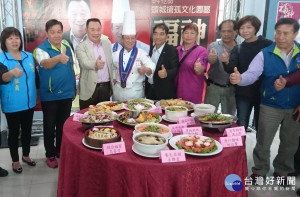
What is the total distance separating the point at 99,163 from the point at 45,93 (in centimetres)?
160

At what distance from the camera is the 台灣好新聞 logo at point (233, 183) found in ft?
5.77

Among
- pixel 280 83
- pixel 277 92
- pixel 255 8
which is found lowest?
pixel 277 92

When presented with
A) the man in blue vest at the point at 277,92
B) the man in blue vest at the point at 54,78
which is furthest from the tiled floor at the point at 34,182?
the man in blue vest at the point at 277,92

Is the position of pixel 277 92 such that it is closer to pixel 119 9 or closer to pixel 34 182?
pixel 119 9

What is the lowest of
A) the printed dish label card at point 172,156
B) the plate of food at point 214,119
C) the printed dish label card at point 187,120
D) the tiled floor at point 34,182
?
the tiled floor at point 34,182

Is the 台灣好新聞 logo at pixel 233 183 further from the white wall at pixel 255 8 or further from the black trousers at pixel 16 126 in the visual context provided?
the white wall at pixel 255 8

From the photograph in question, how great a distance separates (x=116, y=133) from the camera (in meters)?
1.88

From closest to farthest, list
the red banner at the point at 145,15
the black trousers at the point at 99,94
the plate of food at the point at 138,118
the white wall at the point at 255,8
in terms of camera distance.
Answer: the plate of food at the point at 138,118 < the black trousers at the point at 99,94 < the red banner at the point at 145,15 < the white wall at the point at 255,8

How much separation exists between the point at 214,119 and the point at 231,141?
31 cm

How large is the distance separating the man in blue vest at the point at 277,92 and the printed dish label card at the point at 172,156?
→ 3.93ft

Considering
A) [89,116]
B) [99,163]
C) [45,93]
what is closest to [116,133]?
[99,163]

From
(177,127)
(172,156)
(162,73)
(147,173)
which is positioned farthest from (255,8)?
(147,173)

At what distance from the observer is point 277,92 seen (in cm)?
260

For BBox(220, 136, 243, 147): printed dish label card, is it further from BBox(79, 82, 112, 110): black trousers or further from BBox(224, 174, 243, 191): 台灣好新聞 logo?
BBox(79, 82, 112, 110): black trousers
